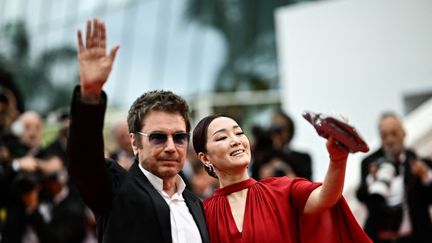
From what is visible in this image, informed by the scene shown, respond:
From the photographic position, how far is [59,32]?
25781 millimetres

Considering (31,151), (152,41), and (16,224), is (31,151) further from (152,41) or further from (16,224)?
(152,41)

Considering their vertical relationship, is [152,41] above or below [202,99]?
above

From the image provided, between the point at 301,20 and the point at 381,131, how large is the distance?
6.46 meters

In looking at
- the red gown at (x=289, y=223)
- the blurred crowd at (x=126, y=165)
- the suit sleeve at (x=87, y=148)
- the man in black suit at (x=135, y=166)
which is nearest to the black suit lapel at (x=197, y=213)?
the man in black suit at (x=135, y=166)

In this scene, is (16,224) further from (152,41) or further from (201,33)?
(152,41)

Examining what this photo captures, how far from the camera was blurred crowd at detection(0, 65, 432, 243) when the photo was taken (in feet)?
19.1

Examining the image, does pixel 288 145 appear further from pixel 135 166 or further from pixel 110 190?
pixel 110 190

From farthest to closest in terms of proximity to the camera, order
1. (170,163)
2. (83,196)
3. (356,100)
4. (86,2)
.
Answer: (86,2) < (356,100) < (170,163) < (83,196)

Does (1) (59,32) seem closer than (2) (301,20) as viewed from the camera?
No

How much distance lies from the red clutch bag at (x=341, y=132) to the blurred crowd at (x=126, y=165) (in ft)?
8.84

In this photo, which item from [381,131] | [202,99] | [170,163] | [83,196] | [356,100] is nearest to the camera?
[83,196]

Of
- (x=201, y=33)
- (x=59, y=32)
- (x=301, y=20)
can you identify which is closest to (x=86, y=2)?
(x=59, y=32)

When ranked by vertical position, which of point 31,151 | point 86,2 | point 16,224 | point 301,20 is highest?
point 86,2

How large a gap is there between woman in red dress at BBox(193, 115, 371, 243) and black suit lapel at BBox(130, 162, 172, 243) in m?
0.44
